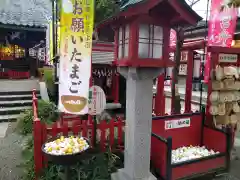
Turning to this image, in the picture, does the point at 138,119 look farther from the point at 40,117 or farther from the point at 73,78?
the point at 40,117

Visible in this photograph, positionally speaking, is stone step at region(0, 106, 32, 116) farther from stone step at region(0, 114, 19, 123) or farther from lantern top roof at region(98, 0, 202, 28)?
lantern top roof at region(98, 0, 202, 28)

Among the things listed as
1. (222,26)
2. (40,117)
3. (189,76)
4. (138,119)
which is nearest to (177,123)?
(189,76)

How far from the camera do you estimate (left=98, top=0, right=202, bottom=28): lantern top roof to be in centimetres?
316

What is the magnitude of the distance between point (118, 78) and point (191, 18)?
25.3 feet

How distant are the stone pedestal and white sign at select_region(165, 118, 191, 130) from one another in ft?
4.53

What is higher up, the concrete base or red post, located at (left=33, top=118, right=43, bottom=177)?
red post, located at (left=33, top=118, right=43, bottom=177)

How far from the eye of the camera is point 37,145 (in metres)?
4.42

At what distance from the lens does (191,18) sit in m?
3.46

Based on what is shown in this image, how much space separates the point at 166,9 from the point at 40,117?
A: 6715 mm

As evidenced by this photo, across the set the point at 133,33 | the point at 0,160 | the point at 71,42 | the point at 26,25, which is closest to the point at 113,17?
the point at 133,33

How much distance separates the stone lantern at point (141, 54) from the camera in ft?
11.0

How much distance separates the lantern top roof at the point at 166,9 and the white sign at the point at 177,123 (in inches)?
95.4

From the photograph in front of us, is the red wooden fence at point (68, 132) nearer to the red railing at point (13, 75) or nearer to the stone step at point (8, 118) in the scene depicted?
the stone step at point (8, 118)

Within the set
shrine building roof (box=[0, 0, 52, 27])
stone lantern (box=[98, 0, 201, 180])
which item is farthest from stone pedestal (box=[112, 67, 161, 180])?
shrine building roof (box=[0, 0, 52, 27])
